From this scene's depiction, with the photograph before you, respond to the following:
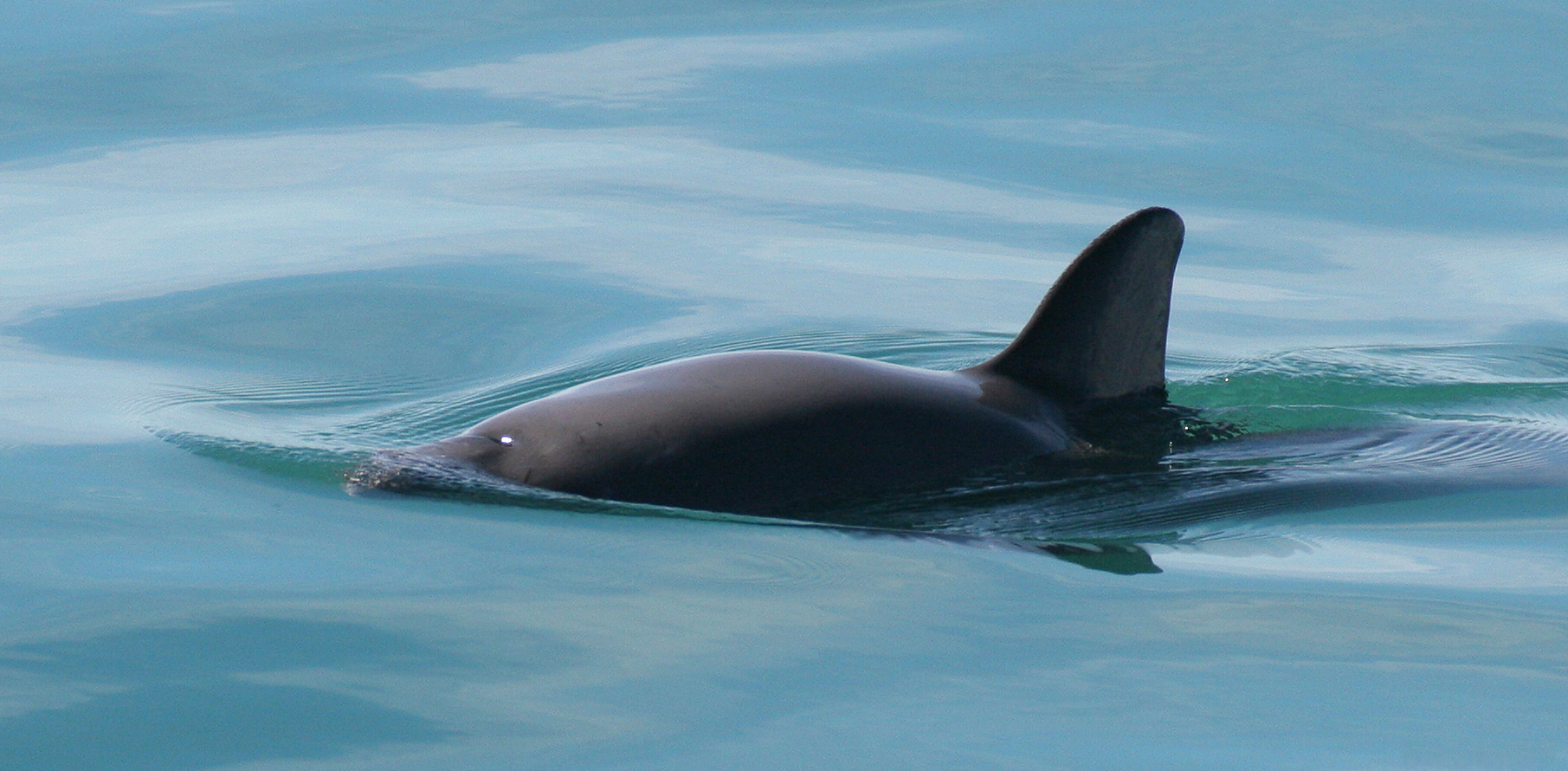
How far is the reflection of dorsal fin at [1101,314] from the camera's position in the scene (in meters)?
7.11

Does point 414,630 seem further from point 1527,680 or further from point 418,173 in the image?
point 418,173

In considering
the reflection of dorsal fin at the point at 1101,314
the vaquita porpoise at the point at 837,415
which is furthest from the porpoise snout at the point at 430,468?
the reflection of dorsal fin at the point at 1101,314

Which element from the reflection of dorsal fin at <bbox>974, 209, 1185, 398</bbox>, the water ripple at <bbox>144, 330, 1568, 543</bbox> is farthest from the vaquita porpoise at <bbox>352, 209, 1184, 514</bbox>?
the water ripple at <bbox>144, 330, 1568, 543</bbox>

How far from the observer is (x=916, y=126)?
622 inches

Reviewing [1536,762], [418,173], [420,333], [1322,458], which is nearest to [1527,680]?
[1536,762]

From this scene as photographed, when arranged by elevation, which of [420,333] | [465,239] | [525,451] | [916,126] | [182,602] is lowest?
[182,602]

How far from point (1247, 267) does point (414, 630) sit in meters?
8.47

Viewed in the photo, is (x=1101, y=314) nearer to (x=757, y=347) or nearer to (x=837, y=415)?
(x=837, y=415)

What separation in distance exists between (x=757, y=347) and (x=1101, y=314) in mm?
2997

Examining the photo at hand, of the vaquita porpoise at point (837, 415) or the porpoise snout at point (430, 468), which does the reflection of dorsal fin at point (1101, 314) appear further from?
the porpoise snout at point (430, 468)

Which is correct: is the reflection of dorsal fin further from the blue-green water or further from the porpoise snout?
the porpoise snout

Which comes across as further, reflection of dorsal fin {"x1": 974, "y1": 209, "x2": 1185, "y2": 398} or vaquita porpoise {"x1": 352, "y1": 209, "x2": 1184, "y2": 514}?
reflection of dorsal fin {"x1": 974, "y1": 209, "x2": 1185, "y2": 398}

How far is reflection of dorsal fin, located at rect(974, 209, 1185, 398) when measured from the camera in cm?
711

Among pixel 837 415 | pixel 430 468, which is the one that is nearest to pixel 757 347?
pixel 837 415
